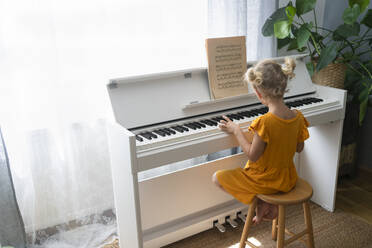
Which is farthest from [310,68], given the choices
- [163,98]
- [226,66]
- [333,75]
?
[163,98]

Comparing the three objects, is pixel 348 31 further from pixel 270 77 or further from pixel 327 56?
pixel 270 77

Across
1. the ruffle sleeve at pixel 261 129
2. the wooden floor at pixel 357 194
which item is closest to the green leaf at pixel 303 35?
the ruffle sleeve at pixel 261 129

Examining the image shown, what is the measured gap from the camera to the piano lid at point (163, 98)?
1.89 m

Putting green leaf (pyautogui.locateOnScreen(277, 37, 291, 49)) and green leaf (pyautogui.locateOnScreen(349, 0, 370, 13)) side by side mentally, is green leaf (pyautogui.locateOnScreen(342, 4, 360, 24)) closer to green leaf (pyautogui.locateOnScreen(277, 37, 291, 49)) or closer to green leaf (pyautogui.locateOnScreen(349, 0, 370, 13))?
green leaf (pyautogui.locateOnScreen(349, 0, 370, 13))

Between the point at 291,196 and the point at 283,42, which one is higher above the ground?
the point at 283,42

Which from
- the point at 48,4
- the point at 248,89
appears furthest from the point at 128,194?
the point at 48,4

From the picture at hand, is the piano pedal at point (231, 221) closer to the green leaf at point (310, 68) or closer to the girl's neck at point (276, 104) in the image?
the girl's neck at point (276, 104)

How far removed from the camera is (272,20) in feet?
8.87

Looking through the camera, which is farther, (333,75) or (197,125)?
(333,75)

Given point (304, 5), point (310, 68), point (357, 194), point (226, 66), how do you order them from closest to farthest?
1. point (226, 66)
2. point (304, 5)
3. point (310, 68)
4. point (357, 194)

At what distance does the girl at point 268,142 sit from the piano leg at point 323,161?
2.09 feet

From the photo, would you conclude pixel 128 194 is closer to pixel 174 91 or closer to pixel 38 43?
pixel 174 91

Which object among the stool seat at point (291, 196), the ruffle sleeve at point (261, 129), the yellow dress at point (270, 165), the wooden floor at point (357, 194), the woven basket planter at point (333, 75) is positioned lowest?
the wooden floor at point (357, 194)

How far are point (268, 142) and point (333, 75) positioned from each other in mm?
1151
